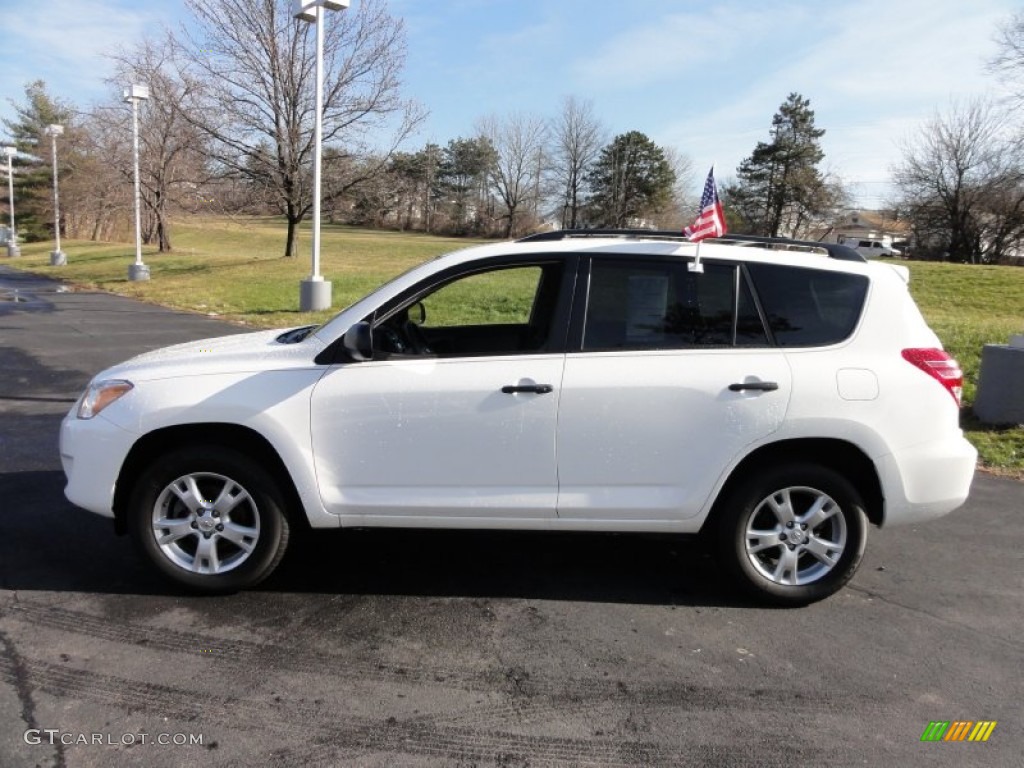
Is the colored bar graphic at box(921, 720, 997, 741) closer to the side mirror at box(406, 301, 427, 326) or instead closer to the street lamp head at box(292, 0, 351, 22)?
the side mirror at box(406, 301, 427, 326)

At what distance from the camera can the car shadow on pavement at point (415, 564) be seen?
368 cm

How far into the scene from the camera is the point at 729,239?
149 inches

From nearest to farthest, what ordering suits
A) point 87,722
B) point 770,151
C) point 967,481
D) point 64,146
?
point 87,722 → point 967,481 → point 64,146 → point 770,151

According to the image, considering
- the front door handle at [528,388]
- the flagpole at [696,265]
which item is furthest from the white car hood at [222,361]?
the flagpole at [696,265]

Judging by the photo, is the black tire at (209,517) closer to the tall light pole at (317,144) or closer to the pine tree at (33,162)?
the tall light pole at (317,144)

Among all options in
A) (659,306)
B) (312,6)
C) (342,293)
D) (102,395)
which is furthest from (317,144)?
(659,306)

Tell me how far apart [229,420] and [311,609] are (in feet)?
3.23

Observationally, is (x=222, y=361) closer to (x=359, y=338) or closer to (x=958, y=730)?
(x=359, y=338)

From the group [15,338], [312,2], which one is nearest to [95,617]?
[15,338]

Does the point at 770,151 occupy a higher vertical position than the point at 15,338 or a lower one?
higher

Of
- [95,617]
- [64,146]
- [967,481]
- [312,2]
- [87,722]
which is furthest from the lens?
[64,146]

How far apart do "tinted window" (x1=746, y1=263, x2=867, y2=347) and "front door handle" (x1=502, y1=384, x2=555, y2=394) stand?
1136 millimetres

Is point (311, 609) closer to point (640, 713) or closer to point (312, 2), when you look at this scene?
point (640, 713)

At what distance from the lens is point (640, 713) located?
2746 millimetres
